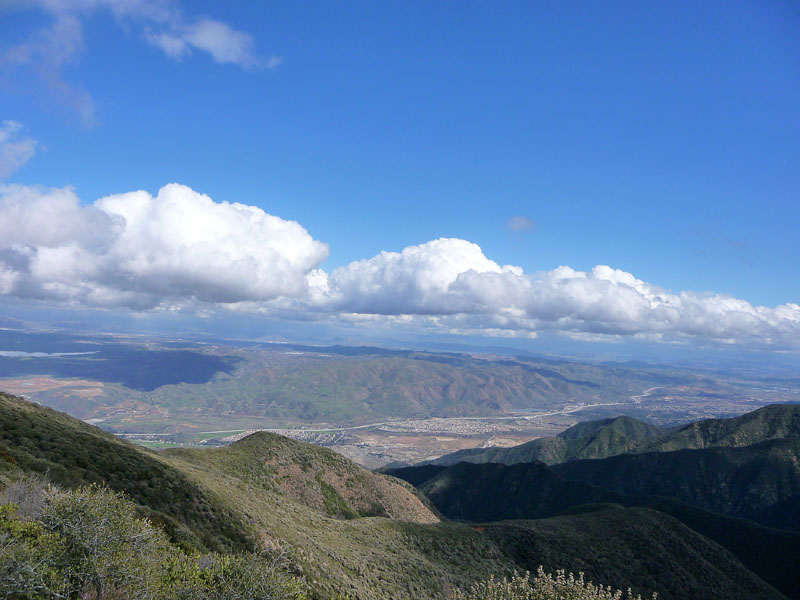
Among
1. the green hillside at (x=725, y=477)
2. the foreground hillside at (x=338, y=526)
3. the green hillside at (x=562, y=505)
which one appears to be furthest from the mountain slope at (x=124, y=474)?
the green hillside at (x=725, y=477)

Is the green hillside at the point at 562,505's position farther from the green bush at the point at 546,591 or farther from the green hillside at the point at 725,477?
the green bush at the point at 546,591

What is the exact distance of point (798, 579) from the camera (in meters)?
91.1

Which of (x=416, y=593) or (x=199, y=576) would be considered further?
(x=416, y=593)

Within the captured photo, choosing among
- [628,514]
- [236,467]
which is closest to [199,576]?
[236,467]

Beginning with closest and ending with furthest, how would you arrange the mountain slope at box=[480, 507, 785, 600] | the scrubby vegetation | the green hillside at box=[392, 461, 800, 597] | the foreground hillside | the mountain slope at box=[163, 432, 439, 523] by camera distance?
the scrubby vegetation → the foreground hillside → the mountain slope at box=[480, 507, 785, 600] → the mountain slope at box=[163, 432, 439, 523] → the green hillside at box=[392, 461, 800, 597]

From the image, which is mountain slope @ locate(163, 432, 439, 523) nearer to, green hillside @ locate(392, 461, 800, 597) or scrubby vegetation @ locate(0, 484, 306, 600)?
A: green hillside @ locate(392, 461, 800, 597)

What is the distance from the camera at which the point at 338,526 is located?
57.2m

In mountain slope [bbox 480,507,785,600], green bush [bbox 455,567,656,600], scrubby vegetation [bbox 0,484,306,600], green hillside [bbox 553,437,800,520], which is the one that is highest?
scrubby vegetation [bbox 0,484,306,600]

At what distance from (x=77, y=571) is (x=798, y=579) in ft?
434

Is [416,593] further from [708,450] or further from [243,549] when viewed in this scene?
[708,450]

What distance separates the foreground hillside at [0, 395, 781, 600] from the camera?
38.1 m

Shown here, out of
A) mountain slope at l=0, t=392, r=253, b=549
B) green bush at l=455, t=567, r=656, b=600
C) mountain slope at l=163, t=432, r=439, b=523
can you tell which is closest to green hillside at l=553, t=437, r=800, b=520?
mountain slope at l=163, t=432, r=439, b=523

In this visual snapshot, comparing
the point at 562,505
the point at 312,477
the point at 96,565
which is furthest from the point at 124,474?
the point at 562,505

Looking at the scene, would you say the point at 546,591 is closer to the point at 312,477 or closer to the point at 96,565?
the point at 96,565
